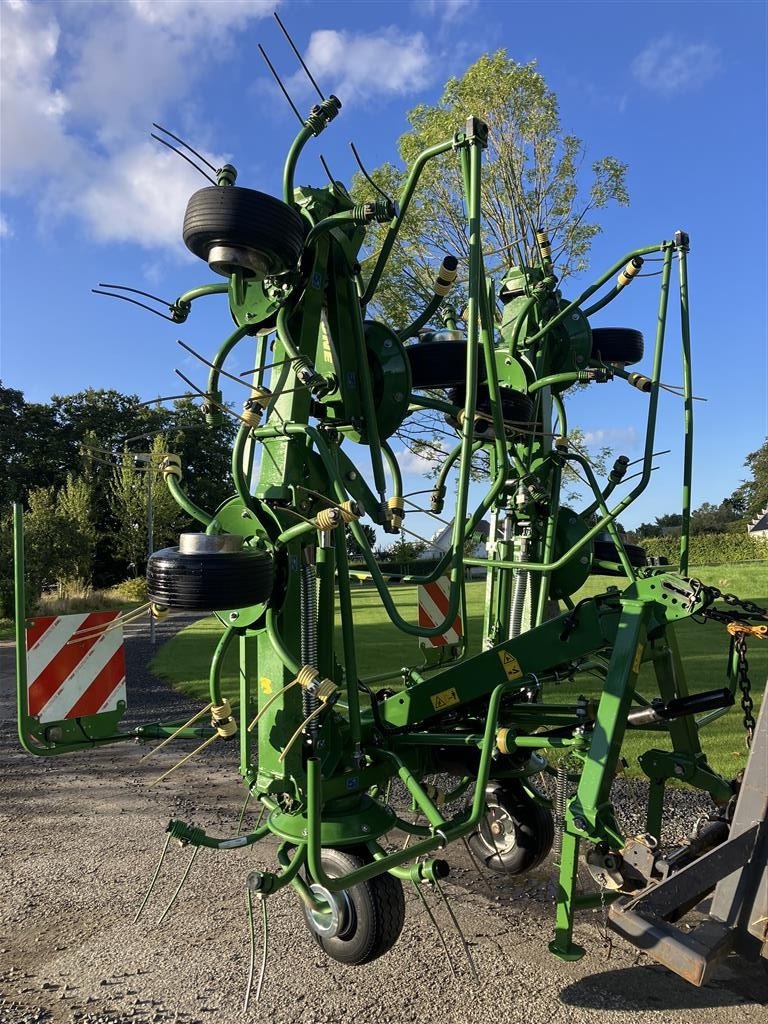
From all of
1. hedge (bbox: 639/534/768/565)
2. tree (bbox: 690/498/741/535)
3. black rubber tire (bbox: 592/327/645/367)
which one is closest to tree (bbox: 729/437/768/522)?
tree (bbox: 690/498/741/535)

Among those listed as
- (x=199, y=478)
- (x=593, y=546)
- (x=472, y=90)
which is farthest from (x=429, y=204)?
(x=199, y=478)

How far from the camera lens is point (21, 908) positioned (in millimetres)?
3984

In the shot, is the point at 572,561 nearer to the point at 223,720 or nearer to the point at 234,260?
the point at 223,720

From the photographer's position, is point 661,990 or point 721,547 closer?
point 661,990

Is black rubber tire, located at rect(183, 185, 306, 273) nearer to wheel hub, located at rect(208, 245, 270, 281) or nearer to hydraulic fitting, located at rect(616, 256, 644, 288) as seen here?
wheel hub, located at rect(208, 245, 270, 281)

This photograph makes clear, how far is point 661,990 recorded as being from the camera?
124 inches

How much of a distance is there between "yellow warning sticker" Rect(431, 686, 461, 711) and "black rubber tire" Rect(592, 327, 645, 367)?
2892 mm

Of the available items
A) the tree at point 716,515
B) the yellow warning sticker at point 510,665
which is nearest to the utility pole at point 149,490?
the yellow warning sticker at point 510,665

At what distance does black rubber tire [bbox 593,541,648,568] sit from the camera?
5125 millimetres

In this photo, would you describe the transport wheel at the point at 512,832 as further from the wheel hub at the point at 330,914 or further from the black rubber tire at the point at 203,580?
the black rubber tire at the point at 203,580

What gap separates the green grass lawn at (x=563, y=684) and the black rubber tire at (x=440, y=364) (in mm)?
2365

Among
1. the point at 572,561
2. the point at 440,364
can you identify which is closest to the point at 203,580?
the point at 440,364

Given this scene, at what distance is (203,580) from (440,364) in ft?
5.82

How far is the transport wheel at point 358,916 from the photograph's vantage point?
10.2 feet
